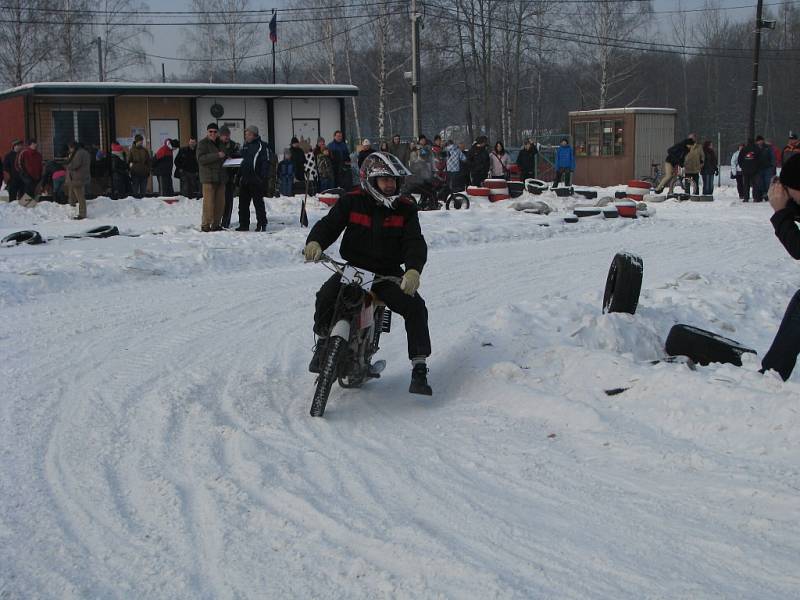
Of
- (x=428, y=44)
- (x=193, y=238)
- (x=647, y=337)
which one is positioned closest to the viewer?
(x=647, y=337)

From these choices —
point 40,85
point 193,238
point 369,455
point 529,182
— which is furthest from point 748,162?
point 369,455

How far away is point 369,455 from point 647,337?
3.73 metres

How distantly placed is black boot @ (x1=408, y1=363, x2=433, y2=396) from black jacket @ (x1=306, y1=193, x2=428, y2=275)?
675mm

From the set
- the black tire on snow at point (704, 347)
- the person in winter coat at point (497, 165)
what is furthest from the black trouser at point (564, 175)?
the black tire on snow at point (704, 347)

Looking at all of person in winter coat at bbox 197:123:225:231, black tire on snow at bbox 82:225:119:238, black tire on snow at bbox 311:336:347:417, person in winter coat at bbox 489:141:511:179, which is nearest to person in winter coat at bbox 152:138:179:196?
person in winter coat at bbox 197:123:225:231

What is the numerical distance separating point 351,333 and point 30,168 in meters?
18.3

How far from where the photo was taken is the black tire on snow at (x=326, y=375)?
637 centimetres

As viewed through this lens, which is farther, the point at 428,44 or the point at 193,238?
the point at 428,44

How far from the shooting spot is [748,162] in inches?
1014

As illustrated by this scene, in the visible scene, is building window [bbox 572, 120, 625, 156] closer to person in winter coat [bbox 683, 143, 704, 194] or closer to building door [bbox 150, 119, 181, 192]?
person in winter coat [bbox 683, 143, 704, 194]

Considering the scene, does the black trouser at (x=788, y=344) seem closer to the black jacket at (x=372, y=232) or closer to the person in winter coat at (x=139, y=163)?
the black jacket at (x=372, y=232)

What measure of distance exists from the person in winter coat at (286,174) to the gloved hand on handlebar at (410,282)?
19.0m

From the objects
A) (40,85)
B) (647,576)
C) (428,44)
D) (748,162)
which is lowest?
(647,576)

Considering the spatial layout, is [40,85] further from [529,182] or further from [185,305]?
[185,305]
